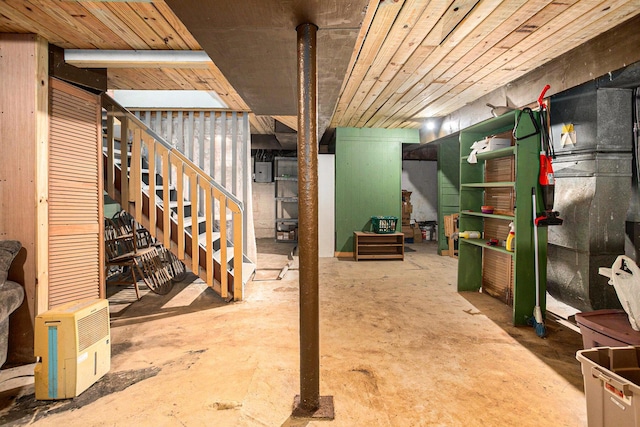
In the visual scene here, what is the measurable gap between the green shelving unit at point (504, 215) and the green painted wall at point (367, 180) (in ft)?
8.07

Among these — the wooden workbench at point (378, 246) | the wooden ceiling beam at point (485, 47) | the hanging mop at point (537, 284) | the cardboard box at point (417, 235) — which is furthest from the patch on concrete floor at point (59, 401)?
the cardboard box at point (417, 235)

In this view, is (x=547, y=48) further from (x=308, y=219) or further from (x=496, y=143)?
(x=308, y=219)

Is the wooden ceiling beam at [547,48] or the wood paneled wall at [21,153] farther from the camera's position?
the wood paneled wall at [21,153]

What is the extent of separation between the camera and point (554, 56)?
117 inches

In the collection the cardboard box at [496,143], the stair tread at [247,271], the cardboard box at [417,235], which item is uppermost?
the cardboard box at [496,143]

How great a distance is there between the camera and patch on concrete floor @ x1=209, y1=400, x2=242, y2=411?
193 centimetres

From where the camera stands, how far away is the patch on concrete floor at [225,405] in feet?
6.35

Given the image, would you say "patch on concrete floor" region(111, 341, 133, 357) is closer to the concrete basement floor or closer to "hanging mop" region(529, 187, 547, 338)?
the concrete basement floor

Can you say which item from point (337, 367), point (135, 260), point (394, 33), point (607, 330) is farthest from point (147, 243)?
point (607, 330)

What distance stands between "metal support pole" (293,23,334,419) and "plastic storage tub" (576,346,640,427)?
4.35 feet

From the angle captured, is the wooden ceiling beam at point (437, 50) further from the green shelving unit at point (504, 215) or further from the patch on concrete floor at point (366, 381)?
the patch on concrete floor at point (366, 381)

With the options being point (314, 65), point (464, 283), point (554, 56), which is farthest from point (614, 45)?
point (464, 283)

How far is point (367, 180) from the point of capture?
264 inches

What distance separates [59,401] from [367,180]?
574 cm
